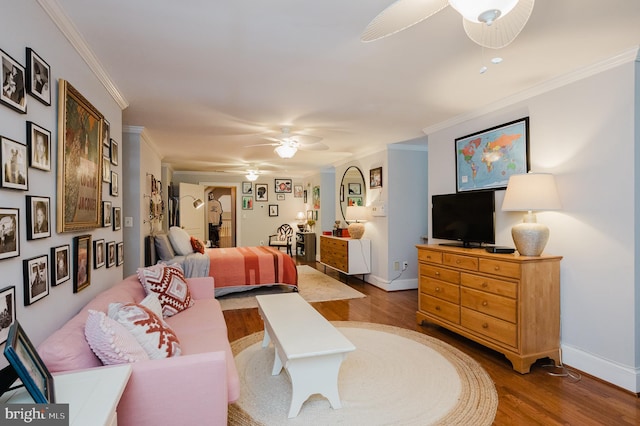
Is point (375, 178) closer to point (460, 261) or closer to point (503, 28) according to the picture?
point (460, 261)

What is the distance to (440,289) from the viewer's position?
350 centimetres

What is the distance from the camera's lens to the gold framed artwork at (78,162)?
1899mm

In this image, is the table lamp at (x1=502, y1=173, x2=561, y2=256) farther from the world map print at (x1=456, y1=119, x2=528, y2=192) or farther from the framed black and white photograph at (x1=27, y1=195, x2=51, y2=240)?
the framed black and white photograph at (x1=27, y1=195, x2=51, y2=240)

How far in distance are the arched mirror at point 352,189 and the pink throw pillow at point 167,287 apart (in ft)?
12.6

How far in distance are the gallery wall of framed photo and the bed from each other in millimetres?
2208

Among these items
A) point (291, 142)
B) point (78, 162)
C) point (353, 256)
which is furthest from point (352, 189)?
point (78, 162)

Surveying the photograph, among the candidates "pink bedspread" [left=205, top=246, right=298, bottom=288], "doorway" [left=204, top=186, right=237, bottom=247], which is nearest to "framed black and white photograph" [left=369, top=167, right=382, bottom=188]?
"pink bedspread" [left=205, top=246, right=298, bottom=288]

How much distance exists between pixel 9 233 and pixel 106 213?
1431 millimetres

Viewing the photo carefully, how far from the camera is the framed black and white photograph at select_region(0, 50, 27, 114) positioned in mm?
1367

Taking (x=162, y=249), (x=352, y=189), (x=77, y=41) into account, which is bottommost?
(x=162, y=249)

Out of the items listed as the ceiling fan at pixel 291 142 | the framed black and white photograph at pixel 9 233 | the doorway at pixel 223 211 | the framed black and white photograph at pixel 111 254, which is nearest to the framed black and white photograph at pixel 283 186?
the doorway at pixel 223 211

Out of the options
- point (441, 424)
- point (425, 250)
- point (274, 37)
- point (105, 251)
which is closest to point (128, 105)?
point (105, 251)

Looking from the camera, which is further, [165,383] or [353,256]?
[353,256]

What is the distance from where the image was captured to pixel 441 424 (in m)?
1.99
